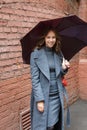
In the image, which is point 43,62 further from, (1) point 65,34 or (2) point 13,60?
(2) point 13,60

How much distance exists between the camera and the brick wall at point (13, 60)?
193 inches

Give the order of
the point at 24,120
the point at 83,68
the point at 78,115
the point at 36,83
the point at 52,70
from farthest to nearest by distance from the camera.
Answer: the point at 83,68 < the point at 78,115 < the point at 24,120 < the point at 52,70 < the point at 36,83

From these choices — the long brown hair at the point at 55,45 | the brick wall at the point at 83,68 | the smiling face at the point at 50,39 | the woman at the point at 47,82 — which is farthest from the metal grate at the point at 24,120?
the brick wall at the point at 83,68

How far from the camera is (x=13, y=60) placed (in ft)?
16.9

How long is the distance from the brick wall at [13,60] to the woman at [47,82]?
0.81m

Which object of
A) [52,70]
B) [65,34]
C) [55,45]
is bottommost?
[52,70]

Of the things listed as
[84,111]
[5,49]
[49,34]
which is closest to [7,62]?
[5,49]

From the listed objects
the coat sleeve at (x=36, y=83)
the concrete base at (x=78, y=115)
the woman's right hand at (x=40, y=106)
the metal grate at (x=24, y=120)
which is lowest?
the concrete base at (x=78, y=115)

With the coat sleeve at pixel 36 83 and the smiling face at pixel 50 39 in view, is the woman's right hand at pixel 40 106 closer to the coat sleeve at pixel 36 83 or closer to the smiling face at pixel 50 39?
the coat sleeve at pixel 36 83

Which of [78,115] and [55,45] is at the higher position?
[55,45]

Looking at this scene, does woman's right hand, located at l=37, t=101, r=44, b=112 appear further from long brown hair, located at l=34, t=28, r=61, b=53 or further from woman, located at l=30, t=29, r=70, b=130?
long brown hair, located at l=34, t=28, r=61, b=53

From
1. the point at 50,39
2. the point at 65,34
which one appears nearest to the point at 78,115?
the point at 65,34

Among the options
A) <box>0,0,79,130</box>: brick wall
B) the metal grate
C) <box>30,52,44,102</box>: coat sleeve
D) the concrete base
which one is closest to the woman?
<box>30,52,44,102</box>: coat sleeve

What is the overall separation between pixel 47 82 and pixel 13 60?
1180 millimetres
